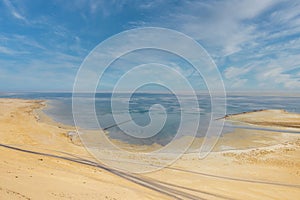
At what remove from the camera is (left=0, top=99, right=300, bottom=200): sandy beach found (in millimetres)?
Answer: 9561

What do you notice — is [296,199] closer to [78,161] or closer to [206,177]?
[206,177]

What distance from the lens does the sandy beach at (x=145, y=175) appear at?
376 inches

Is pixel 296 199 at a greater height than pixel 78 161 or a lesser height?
lesser

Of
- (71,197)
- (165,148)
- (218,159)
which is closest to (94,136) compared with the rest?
(165,148)

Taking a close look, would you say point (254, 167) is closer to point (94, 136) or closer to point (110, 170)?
point (110, 170)

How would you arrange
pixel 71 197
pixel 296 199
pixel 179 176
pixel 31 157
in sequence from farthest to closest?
pixel 31 157, pixel 179 176, pixel 296 199, pixel 71 197

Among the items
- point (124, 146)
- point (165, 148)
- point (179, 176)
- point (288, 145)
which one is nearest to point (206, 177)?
point (179, 176)

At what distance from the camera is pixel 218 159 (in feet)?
57.1

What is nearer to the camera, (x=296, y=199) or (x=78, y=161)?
(x=296, y=199)

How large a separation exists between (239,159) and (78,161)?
40.7ft

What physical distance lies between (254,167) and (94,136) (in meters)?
16.8

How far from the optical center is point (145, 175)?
13359 mm

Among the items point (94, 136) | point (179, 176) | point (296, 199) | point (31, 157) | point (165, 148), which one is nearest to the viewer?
point (296, 199)

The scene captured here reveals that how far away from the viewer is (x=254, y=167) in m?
15.5
